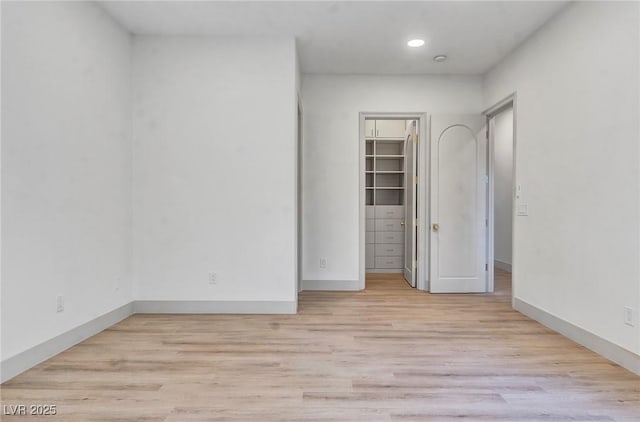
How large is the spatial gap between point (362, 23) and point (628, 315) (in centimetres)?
310

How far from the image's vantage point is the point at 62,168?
2.77 metres

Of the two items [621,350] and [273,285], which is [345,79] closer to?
[273,285]

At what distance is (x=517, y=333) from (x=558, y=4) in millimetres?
2766

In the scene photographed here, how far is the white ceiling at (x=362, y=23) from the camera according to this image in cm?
320

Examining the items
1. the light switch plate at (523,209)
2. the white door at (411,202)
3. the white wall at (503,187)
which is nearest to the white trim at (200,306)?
the white door at (411,202)

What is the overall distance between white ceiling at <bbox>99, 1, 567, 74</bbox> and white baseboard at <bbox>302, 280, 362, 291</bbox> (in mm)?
2719

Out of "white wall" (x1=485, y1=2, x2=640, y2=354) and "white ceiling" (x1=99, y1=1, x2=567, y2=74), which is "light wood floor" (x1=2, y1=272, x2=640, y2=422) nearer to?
"white wall" (x1=485, y1=2, x2=640, y2=354)

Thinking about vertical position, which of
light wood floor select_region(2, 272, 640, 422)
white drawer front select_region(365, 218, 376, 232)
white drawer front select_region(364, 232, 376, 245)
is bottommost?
light wood floor select_region(2, 272, 640, 422)

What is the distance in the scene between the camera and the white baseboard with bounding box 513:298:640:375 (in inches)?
97.7

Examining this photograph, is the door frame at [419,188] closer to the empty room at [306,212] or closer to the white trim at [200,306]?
the empty room at [306,212]

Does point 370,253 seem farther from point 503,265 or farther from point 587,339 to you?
point 587,339

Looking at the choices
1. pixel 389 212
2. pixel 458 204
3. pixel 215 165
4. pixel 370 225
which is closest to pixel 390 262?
pixel 370 225

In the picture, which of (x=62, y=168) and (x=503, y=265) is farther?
(x=503, y=265)

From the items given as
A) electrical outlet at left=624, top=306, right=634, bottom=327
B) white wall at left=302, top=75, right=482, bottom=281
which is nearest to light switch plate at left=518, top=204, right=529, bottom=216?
electrical outlet at left=624, top=306, right=634, bottom=327
